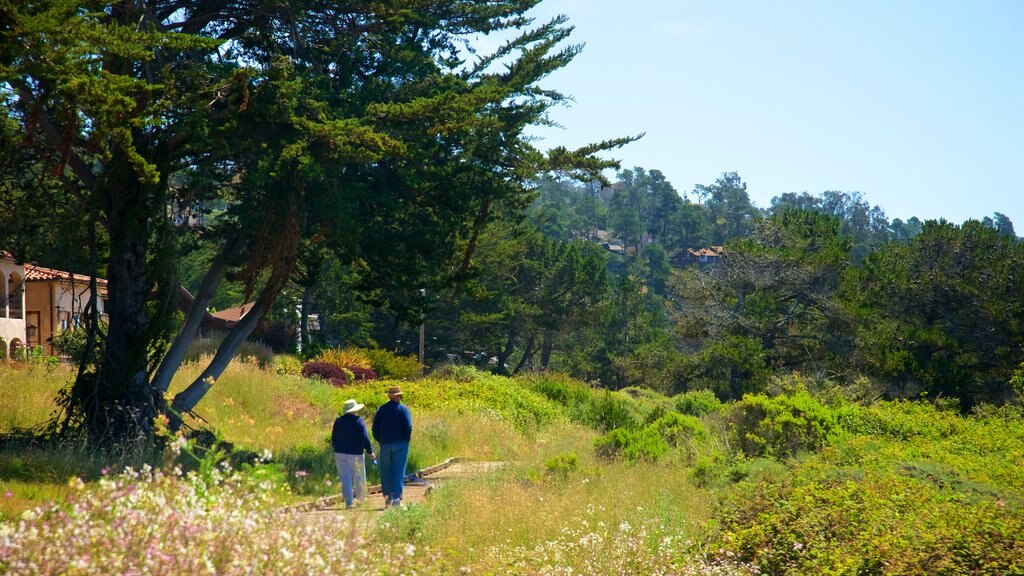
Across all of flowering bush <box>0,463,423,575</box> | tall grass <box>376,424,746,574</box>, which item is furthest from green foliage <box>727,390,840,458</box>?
flowering bush <box>0,463,423,575</box>

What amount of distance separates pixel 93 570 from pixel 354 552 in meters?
1.82

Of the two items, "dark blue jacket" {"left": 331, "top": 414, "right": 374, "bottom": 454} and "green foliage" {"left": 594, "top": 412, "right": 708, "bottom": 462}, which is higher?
"dark blue jacket" {"left": 331, "top": 414, "right": 374, "bottom": 454}

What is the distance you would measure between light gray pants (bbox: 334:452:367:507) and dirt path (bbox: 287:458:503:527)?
0.16 meters

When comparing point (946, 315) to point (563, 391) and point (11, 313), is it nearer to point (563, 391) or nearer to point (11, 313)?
point (563, 391)

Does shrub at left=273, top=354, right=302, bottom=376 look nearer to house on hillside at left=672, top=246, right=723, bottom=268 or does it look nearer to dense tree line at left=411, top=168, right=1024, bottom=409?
dense tree line at left=411, top=168, right=1024, bottom=409

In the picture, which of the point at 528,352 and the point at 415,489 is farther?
the point at 528,352

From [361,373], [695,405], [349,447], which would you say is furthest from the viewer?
[361,373]

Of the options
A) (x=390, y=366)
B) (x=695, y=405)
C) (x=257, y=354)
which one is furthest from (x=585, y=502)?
(x=390, y=366)

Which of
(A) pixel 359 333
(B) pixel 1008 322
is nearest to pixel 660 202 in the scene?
(A) pixel 359 333

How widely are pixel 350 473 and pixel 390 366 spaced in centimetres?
2499

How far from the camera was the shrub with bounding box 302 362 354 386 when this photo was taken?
31.0 m

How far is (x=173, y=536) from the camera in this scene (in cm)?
560

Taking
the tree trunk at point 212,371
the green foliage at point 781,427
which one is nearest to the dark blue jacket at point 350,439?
the tree trunk at point 212,371

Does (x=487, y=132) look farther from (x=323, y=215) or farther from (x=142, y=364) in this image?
(x=142, y=364)
